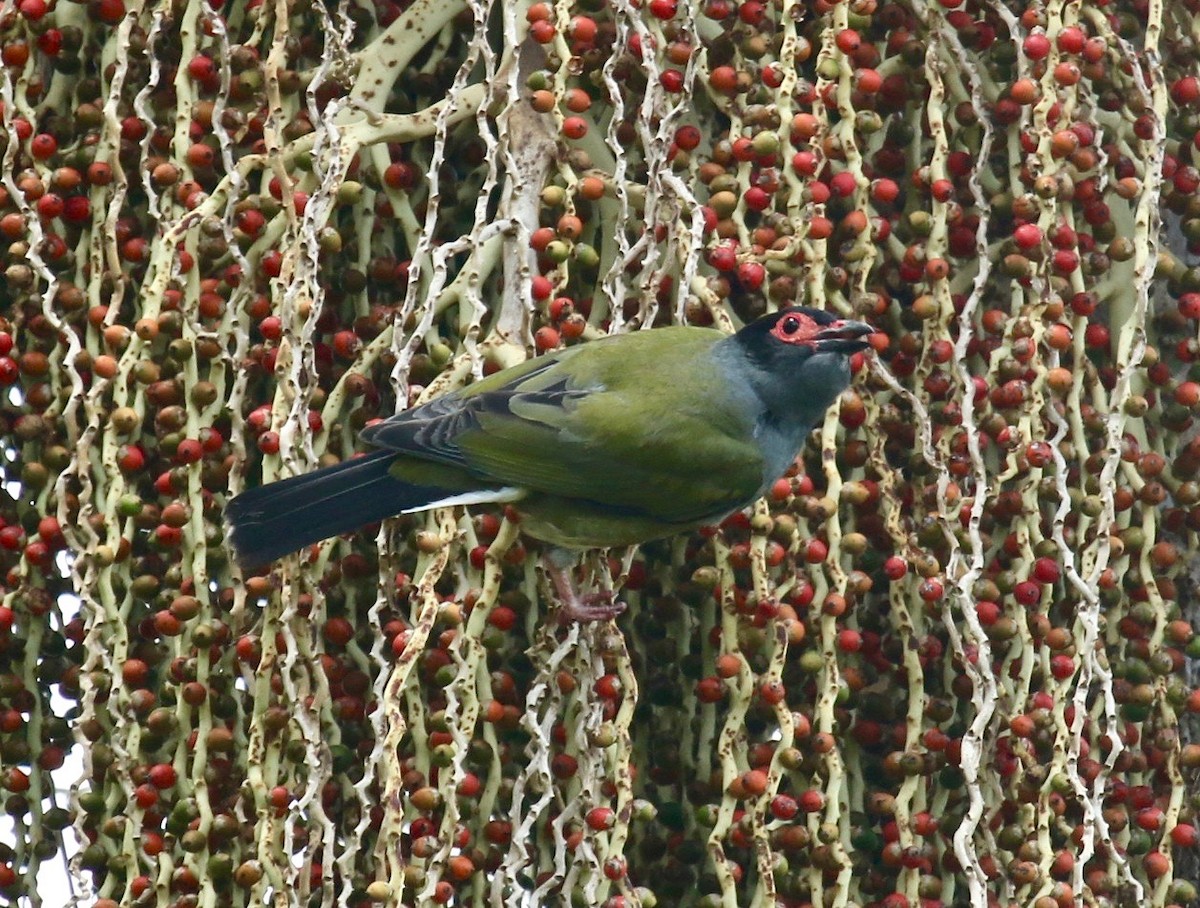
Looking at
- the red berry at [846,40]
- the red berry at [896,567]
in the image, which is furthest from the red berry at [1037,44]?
the red berry at [896,567]

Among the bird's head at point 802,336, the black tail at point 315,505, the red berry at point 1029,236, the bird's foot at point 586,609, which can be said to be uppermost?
the red berry at point 1029,236

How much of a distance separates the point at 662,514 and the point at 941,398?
1.19ft

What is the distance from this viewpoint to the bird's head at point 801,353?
2.31 metres

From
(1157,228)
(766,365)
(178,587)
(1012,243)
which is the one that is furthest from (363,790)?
(1157,228)

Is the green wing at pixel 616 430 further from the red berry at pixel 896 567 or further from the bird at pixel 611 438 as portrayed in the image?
the red berry at pixel 896 567

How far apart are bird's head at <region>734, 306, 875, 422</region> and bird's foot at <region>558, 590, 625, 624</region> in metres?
0.37

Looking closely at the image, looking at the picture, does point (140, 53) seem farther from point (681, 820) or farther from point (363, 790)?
point (681, 820)

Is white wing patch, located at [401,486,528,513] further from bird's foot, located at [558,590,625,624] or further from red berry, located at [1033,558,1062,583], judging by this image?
red berry, located at [1033,558,1062,583]

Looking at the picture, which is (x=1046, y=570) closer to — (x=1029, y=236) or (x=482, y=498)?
(x=1029, y=236)

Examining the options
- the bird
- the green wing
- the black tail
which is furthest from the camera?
the green wing

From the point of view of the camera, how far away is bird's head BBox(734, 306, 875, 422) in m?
2.31

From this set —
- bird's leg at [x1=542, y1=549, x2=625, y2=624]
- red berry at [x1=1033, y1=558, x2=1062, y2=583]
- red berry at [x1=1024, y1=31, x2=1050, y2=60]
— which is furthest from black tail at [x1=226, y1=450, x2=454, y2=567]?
red berry at [x1=1024, y1=31, x2=1050, y2=60]

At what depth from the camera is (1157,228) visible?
2410 millimetres

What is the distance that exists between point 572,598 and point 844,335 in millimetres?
425
